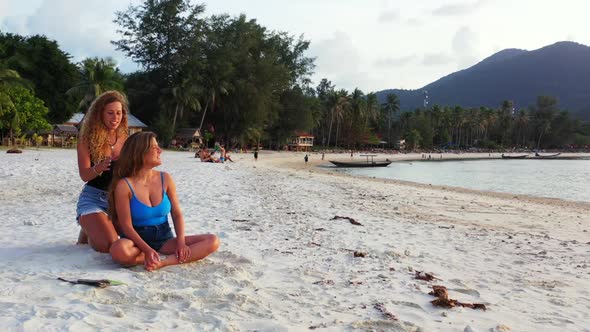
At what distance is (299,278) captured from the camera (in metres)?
4.08

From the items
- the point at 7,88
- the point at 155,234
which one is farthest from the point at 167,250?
the point at 7,88

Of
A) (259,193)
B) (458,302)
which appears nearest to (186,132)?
(259,193)

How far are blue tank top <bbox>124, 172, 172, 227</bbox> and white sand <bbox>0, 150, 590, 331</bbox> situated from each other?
0.44m

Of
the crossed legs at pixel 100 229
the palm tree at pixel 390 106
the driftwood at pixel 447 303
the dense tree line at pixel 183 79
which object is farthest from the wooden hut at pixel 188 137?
the palm tree at pixel 390 106

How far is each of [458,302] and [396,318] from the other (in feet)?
2.50

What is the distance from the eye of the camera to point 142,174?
13.0ft

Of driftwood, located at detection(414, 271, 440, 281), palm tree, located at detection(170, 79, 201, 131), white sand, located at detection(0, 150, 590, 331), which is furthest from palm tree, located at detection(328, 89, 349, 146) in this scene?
driftwood, located at detection(414, 271, 440, 281)

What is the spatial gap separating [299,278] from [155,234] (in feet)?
4.68

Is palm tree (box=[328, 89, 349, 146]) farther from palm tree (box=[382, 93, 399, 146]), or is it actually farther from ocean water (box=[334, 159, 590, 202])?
ocean water (box=[334, 159, 590, 202])

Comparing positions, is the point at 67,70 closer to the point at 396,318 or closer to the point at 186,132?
the point at 186,132

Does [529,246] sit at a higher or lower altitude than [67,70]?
lower

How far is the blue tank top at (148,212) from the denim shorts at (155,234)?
1.7 inches

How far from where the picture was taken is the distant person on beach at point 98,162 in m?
4.11

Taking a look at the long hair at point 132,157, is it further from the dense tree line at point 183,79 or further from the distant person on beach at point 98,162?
the dense tree line at point 183,79
